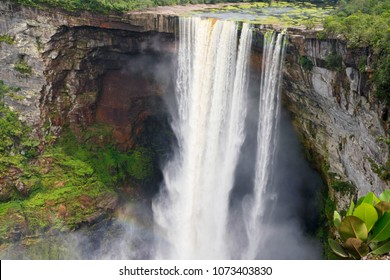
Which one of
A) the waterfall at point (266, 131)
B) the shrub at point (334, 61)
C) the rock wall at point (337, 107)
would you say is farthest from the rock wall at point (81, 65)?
the shrub at point (334, 61)

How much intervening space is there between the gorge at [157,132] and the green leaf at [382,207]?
39.2 ft

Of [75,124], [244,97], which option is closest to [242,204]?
[244,97]

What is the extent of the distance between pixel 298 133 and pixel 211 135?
12.9ft

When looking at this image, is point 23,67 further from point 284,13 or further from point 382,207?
point 382,207

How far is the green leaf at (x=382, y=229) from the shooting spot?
4.78m

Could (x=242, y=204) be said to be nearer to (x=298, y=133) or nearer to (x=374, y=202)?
(x=298, y=133)

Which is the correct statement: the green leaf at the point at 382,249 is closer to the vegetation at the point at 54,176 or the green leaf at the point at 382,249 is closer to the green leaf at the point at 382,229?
the green leaf at the point at 382,229

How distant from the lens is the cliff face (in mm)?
14906

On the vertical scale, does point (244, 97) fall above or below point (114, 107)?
above

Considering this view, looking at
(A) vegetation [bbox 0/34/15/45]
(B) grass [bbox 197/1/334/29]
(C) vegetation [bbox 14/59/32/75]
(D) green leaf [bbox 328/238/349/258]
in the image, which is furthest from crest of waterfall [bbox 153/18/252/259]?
(D) green leaf [bbox 328/238/349/258]

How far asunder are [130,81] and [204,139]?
571cm

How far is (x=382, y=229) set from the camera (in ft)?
15.9

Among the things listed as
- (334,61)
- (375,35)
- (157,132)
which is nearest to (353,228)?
(375,35)

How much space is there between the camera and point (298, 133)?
20.0m
